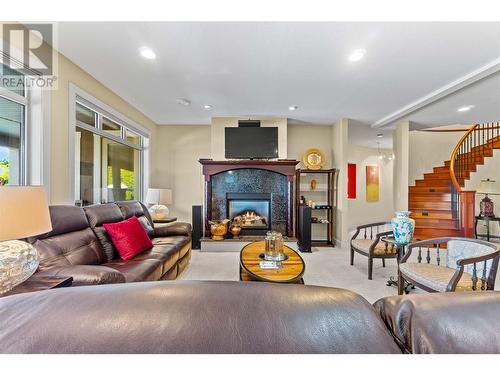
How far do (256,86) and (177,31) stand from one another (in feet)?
4.27

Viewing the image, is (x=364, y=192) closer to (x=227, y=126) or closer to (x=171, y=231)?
(x=227, y=126)

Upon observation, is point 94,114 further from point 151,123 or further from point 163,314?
point 163,314

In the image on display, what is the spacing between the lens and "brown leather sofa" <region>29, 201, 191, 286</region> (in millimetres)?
1444

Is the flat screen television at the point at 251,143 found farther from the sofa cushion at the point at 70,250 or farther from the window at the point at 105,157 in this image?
the sofa cushion at the point at 70,250

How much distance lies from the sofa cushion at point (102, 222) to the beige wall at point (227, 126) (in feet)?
7.72

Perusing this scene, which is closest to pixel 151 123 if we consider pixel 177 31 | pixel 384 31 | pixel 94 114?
pixel 94 114

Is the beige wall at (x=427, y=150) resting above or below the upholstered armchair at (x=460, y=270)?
above

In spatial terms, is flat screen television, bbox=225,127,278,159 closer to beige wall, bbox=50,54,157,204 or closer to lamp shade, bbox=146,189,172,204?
lamp shade, bbox=146,189,172,204

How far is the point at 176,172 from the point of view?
4977 millimetres

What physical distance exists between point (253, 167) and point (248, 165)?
0.11 m

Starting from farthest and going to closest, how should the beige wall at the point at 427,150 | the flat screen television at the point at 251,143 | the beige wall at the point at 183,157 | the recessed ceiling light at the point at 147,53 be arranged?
the beige wall at the point at 427,150, the beige wall at the point at 183,157, the flat screen television at the point at 251,143, the recessed ceiling light at the point at 147,53

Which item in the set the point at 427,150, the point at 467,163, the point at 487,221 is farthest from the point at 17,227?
the point at 427,150

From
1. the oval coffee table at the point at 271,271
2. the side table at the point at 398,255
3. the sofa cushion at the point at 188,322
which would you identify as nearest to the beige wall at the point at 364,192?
the side table at the point at 398,255

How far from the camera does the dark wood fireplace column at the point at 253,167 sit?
4.26 m
